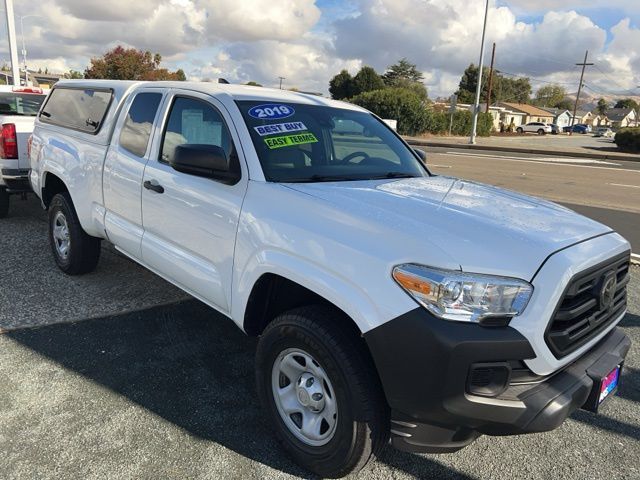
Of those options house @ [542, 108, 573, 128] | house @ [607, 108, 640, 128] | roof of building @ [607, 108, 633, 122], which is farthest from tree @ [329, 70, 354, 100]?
roof of building @ [607, 108, 633, 122]

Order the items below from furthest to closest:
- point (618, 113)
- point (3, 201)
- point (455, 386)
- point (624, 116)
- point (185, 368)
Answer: point (618, 113) < point (624, 116) < point (3, 201) < point (185, 368) < point (455, 386)

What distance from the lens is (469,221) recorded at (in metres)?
2.41

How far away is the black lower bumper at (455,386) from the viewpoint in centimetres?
202

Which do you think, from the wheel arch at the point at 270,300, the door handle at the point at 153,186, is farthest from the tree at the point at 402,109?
the wheel arch at the point at 270,300

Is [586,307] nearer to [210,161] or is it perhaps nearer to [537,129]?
[210,161]

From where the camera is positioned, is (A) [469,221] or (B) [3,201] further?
(B) [3,201]

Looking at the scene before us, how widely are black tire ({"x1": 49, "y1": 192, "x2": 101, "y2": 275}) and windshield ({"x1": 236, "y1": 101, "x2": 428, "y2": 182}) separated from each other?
2.37 metres

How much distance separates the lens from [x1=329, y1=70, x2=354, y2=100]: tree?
6681 cm

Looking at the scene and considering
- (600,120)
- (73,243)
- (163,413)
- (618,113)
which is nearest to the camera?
(163,413)

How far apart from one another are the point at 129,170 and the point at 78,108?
1544mm

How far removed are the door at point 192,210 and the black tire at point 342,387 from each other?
2.21 ft

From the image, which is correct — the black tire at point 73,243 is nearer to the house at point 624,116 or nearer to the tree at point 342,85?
the tree at point 342,85

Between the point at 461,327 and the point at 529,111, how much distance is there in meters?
103

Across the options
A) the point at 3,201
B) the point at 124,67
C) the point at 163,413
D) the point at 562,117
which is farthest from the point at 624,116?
the point at 163,413
